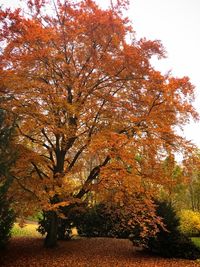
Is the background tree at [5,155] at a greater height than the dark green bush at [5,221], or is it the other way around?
the background tree at [5,155]

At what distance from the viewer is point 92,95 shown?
1314 cm

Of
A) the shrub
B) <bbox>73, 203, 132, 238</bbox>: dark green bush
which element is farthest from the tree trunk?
the shrub

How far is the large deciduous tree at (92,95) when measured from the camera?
11164 millimetres

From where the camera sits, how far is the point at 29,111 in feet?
36.7

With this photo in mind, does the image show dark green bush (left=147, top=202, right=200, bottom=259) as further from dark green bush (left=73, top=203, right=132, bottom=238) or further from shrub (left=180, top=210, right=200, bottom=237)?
shrub (left=180, top=210, right=200, bottom=237)

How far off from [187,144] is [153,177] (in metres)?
1.91

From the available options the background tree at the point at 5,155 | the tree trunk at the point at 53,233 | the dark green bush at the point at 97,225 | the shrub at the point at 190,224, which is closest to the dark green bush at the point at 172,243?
the tree trunk at the point at 53,233

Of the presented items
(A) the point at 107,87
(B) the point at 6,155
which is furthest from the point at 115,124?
(B) the point at 6,155

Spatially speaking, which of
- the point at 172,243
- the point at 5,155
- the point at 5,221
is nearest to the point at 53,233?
the point at 5,221

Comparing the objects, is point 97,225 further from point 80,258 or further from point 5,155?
point 5,155

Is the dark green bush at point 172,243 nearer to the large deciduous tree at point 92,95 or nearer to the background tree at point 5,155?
the large deciduous tree at point 92,95

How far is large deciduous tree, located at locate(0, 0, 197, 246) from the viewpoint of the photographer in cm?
1116

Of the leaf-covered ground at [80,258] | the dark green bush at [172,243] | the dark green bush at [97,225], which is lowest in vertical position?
the leaf-covered ground at [80,258]

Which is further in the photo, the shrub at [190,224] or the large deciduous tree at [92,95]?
the shrub at [190,224]
